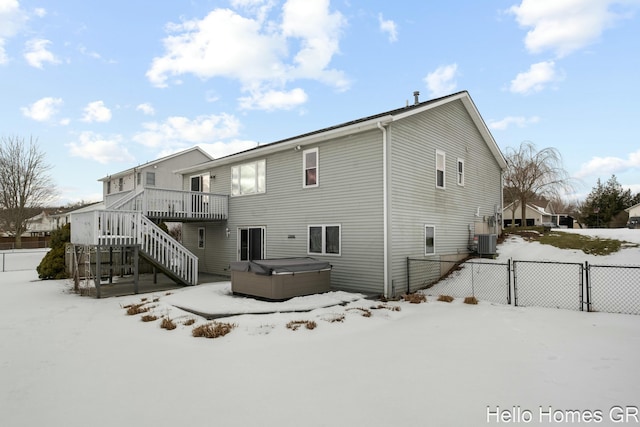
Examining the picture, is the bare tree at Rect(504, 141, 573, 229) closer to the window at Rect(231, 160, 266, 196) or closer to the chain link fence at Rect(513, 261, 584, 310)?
the chain link fence at Rect(513, 261, 584, 310)

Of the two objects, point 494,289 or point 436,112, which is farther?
point 436,112

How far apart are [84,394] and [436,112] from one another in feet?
40.7

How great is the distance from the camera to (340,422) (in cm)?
339

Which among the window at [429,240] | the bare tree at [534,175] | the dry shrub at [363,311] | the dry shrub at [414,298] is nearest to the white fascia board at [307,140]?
the window at [429,240]

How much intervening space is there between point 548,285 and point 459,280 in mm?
2632

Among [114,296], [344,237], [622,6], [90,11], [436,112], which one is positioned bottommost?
[114,296]

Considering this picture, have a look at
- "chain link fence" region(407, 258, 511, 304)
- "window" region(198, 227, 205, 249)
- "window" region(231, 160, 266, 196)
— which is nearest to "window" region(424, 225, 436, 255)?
"chain link fence" region(407, 258, 511, 304)

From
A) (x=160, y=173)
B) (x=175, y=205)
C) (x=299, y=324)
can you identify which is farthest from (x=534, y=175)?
(x=160, y=173)

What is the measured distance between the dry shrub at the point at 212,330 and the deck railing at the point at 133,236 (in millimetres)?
5707

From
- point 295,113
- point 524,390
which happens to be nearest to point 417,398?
point 524,390

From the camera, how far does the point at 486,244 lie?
1422cm

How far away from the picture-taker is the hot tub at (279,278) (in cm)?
888

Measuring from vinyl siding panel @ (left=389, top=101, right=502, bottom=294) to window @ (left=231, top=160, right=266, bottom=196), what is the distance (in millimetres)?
5783

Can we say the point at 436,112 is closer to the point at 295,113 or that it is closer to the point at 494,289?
the point at 494,289
